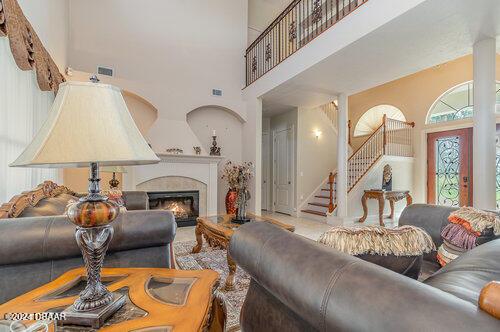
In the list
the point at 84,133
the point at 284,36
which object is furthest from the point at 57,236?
the point at 284,36

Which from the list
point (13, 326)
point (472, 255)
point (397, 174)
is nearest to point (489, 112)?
point (472, 255)

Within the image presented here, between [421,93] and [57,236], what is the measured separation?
8156 mm

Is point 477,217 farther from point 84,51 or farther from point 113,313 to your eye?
point 84,51

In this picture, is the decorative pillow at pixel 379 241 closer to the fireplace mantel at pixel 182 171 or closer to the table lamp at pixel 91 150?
the table lamp at pixel 91 150

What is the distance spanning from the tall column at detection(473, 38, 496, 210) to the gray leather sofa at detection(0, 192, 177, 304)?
3.56 metres

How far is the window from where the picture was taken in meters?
7.88

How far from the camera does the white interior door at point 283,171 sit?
699 centimetres

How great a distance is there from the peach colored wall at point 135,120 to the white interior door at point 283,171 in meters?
3.52

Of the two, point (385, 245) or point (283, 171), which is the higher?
point (283, 171)

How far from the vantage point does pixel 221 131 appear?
20.4 feet

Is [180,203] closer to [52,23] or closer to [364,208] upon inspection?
[52,23]

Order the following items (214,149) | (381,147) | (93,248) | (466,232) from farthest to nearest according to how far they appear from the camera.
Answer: (381,147), (214,149), (466,232), (93,248)

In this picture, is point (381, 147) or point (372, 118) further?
point (372, 118)

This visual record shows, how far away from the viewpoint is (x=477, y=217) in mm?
1584
